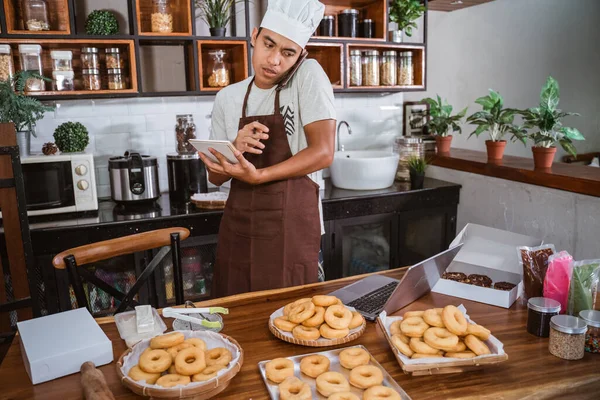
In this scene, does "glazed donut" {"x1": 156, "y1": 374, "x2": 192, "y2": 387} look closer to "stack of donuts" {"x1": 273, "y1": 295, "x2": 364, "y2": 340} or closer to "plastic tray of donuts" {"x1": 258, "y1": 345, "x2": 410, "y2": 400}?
"plastic tray of donuts" {"x1": 258, "y1": 345, "x2": 410, "y2": 400}

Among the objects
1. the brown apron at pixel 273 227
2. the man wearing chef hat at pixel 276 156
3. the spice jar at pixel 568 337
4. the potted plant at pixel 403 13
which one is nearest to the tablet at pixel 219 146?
the man wearing chef hat at pixel 276 156

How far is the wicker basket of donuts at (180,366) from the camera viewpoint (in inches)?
42.9

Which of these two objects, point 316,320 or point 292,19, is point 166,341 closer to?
point 316,320

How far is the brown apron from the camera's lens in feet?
7.00

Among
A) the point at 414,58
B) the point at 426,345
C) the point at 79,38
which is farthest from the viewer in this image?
the point at 414,58

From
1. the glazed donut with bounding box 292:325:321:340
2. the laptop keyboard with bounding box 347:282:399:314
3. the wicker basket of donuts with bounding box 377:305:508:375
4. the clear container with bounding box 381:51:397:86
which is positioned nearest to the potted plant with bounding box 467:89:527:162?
the clear container with bounding box 381:51:397:86

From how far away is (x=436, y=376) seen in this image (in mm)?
1207

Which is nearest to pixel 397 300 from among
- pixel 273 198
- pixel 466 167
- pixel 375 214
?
pixel 273 198

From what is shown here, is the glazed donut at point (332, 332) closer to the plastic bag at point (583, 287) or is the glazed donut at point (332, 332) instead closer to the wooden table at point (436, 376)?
the wooden table at point (436, 376)

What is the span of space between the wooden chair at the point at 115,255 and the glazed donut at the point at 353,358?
961 millimetres

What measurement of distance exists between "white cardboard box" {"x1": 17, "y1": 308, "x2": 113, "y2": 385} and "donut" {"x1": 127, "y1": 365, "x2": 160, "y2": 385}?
155mm

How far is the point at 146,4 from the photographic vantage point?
10.4 feet

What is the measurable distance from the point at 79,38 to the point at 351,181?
5.98 ft

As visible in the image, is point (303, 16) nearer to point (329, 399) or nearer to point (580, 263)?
point (580, 263)
